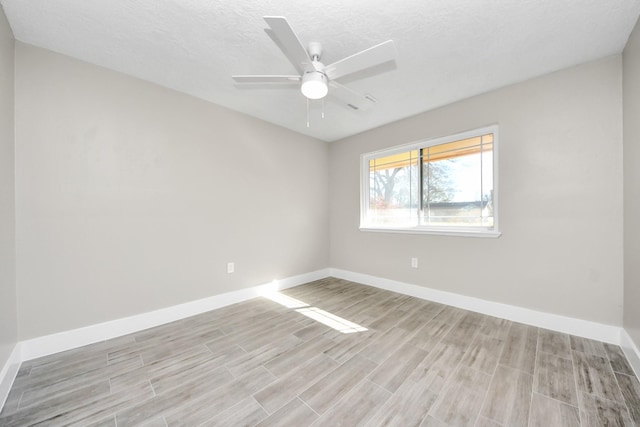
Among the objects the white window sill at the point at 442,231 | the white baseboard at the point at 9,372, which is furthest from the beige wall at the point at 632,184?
the white baseboard at the point at 9,372

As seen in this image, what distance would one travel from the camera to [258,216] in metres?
3.32

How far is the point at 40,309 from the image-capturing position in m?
1.90

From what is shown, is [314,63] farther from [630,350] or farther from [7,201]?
[630,350]

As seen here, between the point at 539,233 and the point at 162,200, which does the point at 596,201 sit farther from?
the point at 162,200

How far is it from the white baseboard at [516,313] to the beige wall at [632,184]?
20 centimetres

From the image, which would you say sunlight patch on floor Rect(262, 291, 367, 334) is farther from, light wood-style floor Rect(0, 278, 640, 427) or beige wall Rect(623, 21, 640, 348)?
beige wall Rect(623, 21, 640, 348)

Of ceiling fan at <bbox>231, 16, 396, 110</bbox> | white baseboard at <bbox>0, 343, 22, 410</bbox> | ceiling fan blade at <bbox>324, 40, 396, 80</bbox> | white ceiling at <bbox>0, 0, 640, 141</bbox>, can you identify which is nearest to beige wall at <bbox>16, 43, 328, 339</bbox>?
white baseboard at <bbox>0, 343, 22, 410</bbox>

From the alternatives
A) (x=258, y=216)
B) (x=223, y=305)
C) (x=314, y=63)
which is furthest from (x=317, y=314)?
(x=314, y=63)

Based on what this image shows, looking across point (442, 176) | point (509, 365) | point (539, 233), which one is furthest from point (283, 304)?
point (539, 233)

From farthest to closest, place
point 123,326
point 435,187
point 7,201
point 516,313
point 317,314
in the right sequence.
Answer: point 435,187
point 317,314
point 516,313
point 123,326
point 7,201

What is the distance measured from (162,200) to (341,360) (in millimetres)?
2298

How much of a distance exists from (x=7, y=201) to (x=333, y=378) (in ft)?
8.51

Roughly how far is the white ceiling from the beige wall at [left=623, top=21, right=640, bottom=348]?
19 cm

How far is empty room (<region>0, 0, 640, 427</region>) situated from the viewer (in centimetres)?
152
